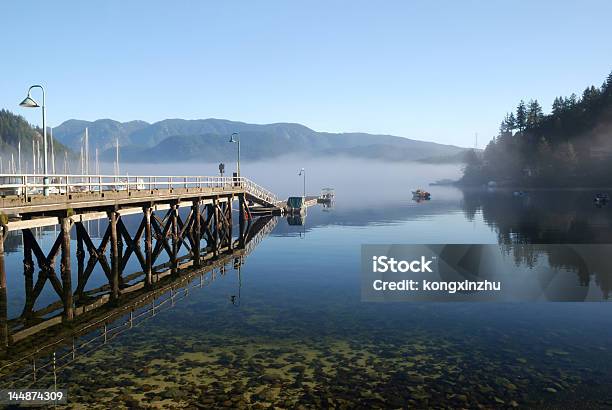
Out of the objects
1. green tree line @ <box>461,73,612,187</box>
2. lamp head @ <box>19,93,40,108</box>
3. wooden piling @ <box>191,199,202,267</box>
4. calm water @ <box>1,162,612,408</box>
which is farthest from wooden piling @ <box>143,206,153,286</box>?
green tree line @ <box>461,73,612,187</box>

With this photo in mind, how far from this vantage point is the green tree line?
155 meters

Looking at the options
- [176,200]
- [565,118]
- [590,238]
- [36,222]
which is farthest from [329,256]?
[565,118]

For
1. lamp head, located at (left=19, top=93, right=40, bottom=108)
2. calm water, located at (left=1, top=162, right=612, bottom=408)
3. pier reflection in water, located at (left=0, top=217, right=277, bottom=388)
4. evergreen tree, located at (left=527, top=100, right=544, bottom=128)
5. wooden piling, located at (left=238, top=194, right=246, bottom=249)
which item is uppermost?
evergreen tree, located at (left=527, top=100, right=544, bottom=128)

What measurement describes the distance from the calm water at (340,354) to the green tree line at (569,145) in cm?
14795

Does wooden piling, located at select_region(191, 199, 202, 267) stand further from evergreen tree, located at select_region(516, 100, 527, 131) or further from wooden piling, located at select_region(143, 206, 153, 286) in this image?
evergreen tree, located at select_region(516, 100, 527, 131)

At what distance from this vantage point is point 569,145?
157625 millimetres

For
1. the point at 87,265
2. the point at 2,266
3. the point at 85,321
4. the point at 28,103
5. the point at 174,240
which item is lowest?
the point at 85,321

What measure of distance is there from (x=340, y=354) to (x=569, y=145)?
164299 mm

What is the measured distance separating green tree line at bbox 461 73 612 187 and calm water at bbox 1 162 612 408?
148 meters

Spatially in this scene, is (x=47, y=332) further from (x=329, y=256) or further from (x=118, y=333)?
(x=329, y=256)

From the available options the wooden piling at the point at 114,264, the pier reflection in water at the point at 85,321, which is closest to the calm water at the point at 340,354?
the pier reflection in water at the point at 85,321

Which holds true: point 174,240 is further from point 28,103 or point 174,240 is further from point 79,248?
point 28,103

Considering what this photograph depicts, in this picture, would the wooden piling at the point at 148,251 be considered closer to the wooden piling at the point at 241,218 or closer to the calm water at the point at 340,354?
the calm water at the point at 340,354

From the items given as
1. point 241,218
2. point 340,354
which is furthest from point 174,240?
point 241,218
